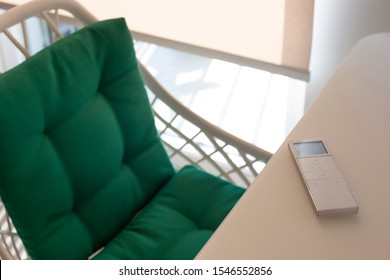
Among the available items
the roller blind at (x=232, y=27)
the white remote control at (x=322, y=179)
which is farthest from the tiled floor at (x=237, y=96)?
the white remote control at (x=322, y=179)

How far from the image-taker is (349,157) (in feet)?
2.33

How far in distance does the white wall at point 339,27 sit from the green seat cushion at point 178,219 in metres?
0.43

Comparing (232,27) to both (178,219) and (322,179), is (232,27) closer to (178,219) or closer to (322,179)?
(178,219)

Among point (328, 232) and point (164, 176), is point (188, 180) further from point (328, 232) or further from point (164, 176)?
point (328, 232)

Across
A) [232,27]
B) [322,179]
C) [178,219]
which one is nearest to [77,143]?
[178,219]

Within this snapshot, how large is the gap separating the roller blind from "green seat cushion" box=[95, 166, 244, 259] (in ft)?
1.30

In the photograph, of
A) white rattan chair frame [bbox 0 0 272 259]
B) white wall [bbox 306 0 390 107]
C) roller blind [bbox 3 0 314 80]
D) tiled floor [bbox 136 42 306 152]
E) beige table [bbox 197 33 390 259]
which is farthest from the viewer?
tiled floor [bbox 136 42 306 152]

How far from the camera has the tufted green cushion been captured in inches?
33.5

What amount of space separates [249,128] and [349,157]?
1096 millimetres

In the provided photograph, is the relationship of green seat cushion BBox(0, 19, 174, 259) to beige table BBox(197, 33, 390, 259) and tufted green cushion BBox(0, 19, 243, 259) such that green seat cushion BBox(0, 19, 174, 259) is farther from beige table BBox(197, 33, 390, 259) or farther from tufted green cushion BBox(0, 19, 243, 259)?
beige table BBox(197, 33, 390, 259)

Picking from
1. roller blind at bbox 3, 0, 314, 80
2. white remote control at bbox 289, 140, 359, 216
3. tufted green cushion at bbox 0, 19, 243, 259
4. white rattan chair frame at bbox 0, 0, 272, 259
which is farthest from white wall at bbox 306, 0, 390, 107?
white remote control at bbox 289, 140, 359, 216

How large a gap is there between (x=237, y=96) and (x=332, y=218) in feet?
4.11

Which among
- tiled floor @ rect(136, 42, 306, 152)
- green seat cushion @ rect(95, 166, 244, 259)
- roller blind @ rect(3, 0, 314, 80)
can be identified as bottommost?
green seat cushion @ rect(95, 166, 244, 259)

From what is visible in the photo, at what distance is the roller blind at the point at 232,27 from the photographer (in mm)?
1266
